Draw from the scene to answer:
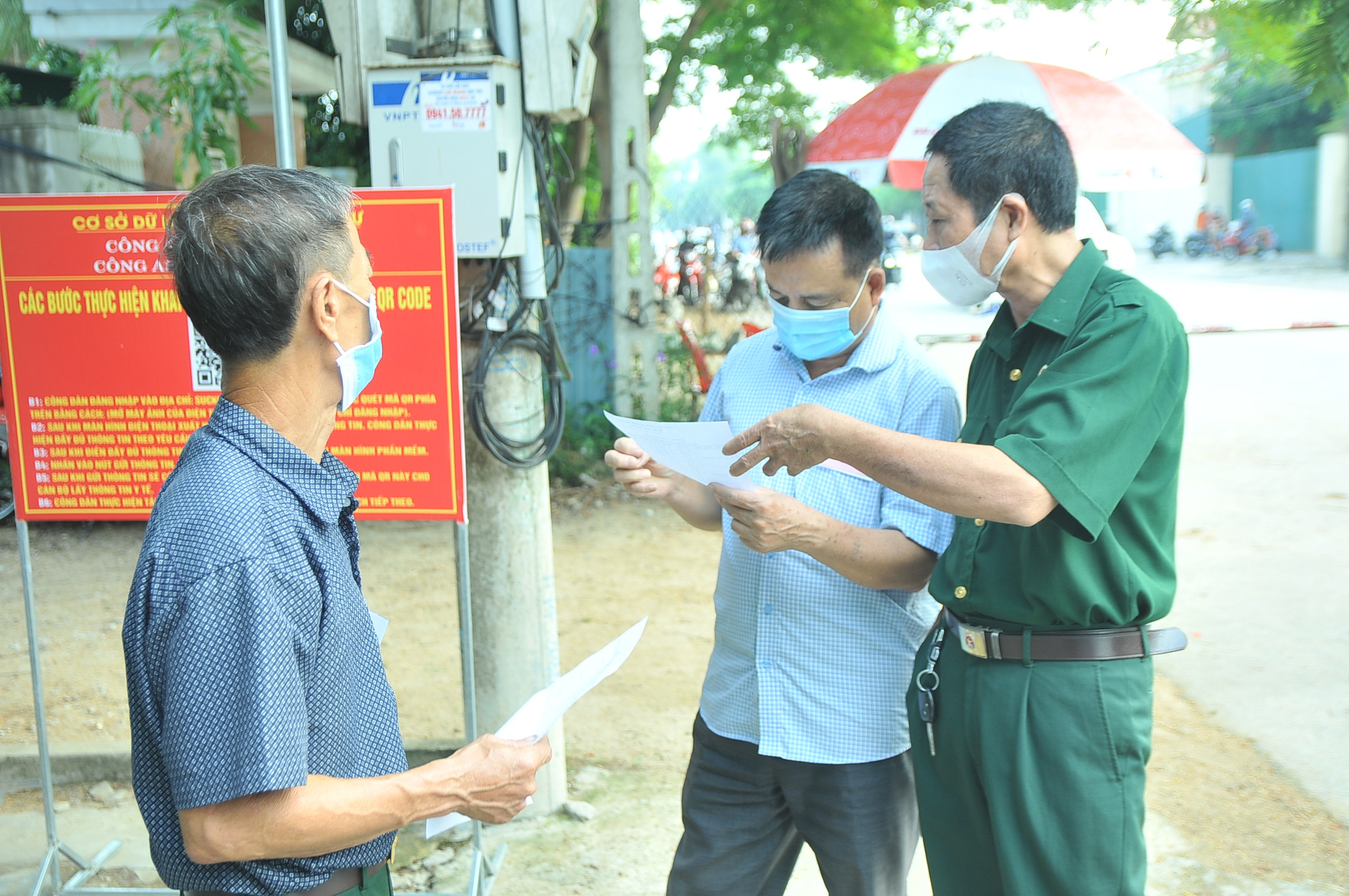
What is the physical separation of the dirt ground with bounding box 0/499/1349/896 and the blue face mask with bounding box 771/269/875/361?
1.90 m

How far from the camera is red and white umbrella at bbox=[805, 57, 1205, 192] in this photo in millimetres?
6176

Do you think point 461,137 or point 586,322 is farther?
point 586,322

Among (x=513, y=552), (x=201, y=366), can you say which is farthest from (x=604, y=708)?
(x=201, y=366)

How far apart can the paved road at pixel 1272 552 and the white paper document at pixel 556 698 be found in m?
3.01

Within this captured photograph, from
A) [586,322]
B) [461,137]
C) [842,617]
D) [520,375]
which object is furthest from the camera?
[586,322]

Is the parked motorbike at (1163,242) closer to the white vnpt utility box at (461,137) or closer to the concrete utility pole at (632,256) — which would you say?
the concrete utility pole at (632,256)

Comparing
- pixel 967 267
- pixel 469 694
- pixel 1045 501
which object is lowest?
pixel 469 694

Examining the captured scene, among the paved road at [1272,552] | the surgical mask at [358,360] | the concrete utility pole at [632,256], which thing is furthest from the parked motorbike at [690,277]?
the surgical mask at [358,360]

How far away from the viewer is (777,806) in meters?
2.29

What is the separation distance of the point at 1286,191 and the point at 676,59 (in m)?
23.4

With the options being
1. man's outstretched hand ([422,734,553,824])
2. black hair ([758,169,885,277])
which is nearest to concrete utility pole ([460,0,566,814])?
black hair ([758,169,885,277])

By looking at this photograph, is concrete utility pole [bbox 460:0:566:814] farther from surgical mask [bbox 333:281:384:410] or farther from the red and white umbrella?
the red and white umbrella

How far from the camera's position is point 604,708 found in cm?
460

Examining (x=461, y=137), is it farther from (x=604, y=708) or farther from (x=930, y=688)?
(x=604, y=708)
